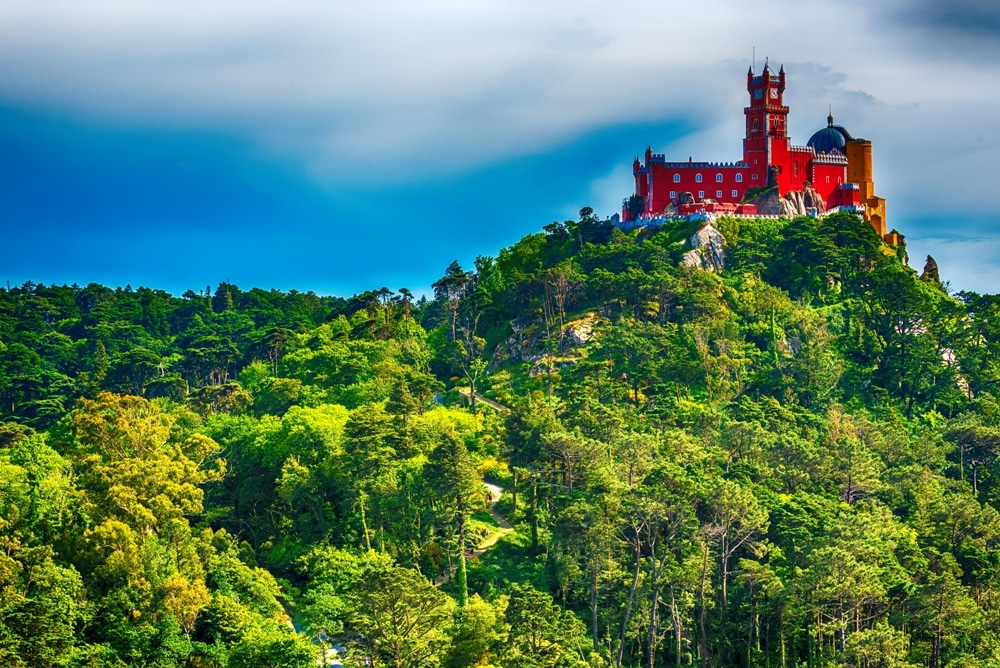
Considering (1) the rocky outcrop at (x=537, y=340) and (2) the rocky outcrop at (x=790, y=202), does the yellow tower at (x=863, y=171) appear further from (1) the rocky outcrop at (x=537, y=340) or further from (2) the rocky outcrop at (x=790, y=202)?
(1) the rocky outcrop at (x=537, y=340)

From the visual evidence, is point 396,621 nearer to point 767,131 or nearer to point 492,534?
point 492,534

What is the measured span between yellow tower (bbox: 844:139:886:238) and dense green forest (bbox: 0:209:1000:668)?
10548 mm

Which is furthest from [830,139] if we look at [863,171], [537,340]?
[537,340]

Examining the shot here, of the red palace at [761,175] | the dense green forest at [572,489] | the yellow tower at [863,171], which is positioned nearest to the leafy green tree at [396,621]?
the dense green forest at [572,489]

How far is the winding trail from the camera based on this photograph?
56.6m

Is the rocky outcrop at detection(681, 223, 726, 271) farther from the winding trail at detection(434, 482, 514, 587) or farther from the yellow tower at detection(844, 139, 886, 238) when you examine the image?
the winding trail at detection(434, 482, 514, 587)

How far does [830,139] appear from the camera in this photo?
10388 cm

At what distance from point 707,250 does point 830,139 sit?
19.7 metres

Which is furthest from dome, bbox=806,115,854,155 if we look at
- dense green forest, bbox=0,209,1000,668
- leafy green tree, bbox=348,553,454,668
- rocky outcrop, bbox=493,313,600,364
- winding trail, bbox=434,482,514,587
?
leafy green tree, bbox=348,553,454,668

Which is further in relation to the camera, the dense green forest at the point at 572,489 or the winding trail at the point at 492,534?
the winding trail at the point at 492,534

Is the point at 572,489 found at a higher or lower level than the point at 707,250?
lower

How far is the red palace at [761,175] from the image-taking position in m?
98.8

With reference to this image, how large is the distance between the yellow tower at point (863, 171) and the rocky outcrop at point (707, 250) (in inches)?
604

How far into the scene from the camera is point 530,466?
5947 centimetres
